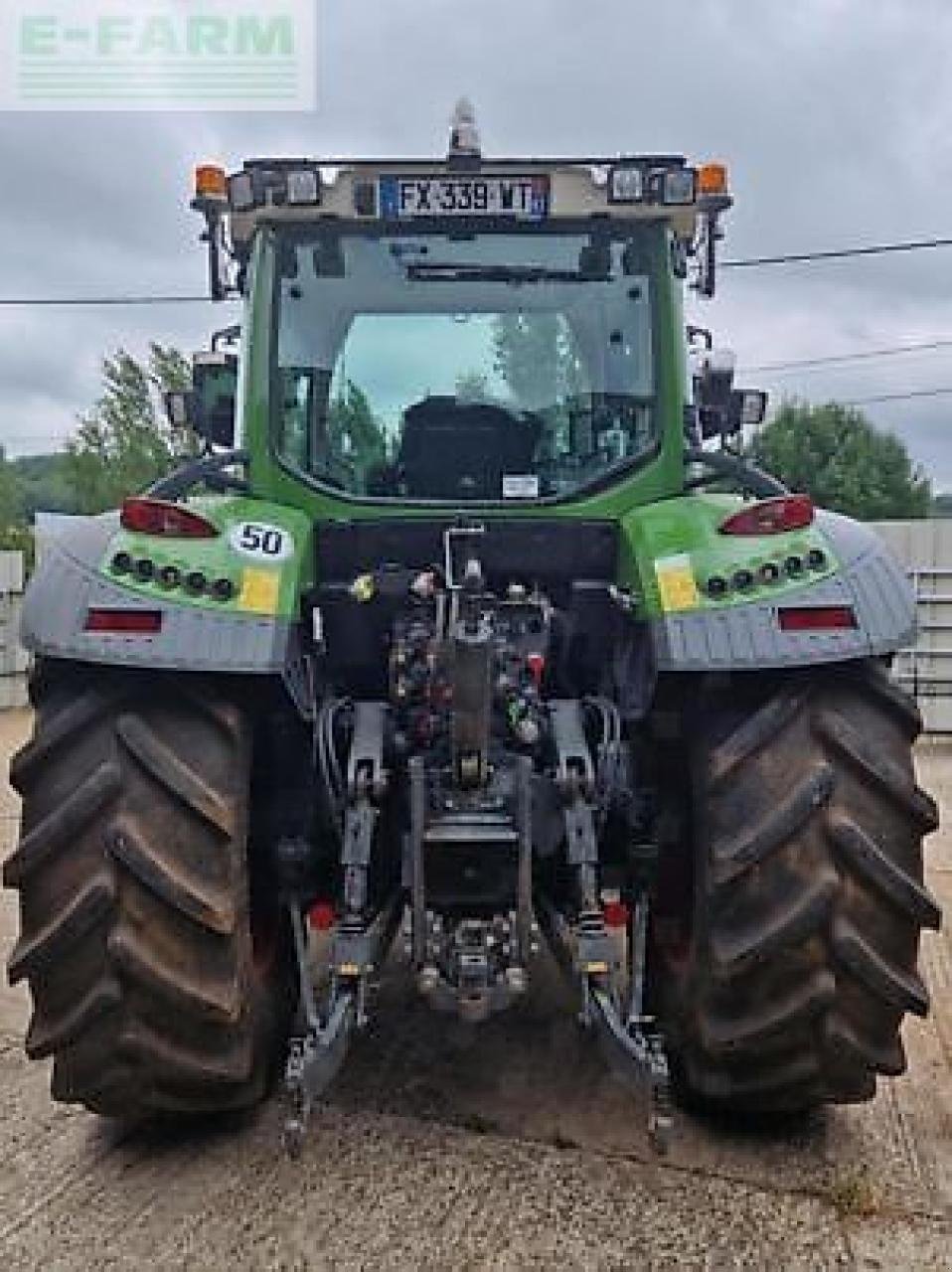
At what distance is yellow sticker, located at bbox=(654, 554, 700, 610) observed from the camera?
309 cm

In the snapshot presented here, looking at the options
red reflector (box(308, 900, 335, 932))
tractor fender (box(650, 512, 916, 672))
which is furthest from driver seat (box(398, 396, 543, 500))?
red reflector (box(308, 900, 335, 932))

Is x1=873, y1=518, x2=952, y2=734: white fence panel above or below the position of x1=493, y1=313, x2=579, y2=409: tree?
below

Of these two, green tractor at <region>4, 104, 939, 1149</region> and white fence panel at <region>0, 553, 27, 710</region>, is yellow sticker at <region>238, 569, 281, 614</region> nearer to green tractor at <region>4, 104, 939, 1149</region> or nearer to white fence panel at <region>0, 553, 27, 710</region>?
green tractor at <region>4, 104, 939, 1149</region>

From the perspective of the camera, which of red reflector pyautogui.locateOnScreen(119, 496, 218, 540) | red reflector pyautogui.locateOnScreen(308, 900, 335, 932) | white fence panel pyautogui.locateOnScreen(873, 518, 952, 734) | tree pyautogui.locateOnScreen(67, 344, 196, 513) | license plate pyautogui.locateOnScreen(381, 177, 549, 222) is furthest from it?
tree pyautogui.locateOnScreen(67, 344, 196, 513)

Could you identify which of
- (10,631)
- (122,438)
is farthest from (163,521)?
(122,438)

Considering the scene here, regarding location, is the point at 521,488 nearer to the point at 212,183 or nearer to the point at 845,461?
the point at 212,183

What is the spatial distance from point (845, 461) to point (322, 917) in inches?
1565

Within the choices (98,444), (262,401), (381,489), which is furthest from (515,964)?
(98,444)

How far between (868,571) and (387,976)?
1889 millimetres

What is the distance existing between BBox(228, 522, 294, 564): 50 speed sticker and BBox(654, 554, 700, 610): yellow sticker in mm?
908

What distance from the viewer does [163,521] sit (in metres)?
3.22

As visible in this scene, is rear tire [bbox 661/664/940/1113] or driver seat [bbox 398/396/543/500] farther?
driver seat [bbox 398/396/543/500]

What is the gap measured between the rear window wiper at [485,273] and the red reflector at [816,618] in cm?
133

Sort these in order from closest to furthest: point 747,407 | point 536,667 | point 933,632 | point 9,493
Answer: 1. point 536,667
2. point 747,407
3. point 933,632
4. point 9,493
